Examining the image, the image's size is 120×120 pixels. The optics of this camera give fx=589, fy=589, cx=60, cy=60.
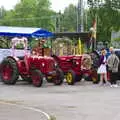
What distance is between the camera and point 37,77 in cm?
2497

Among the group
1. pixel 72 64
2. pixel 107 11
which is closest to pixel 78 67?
pixel 72 64

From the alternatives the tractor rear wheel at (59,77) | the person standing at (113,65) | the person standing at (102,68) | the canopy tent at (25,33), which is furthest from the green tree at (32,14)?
the person standing at (113,65)

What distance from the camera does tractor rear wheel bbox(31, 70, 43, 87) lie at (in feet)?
81.2

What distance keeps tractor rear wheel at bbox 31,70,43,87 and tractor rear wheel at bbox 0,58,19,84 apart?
0.92 meters

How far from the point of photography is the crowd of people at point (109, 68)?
25.5 metres

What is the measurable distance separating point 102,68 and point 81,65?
1.34m

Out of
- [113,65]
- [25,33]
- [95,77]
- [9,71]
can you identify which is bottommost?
[95,77]

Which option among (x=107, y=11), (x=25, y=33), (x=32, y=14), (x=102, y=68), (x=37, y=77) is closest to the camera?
(x=37, y=77)

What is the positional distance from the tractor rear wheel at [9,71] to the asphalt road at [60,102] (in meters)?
0.38

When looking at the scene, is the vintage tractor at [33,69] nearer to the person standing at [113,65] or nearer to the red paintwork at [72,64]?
the red paintwork at [72,64]

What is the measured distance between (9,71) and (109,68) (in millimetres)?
4488

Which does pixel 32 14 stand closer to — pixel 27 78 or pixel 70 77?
pixel 27 78

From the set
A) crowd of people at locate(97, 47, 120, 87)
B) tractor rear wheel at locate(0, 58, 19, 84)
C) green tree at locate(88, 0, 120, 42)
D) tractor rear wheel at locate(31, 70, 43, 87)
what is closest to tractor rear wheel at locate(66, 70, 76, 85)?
crowd of people at locate(97, 47, 120, 87)

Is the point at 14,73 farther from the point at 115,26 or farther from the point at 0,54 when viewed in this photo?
the point at 115,26
